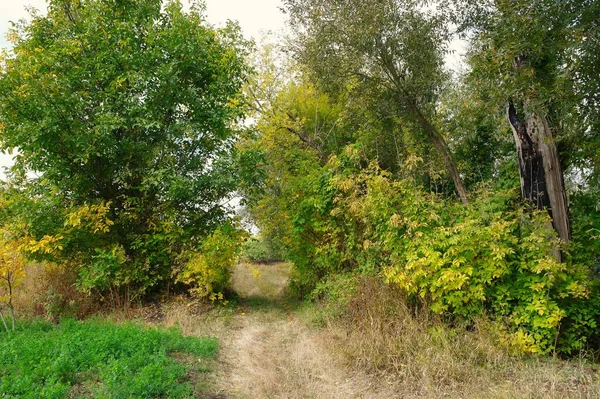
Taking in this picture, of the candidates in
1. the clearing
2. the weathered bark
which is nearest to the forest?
the weathered bark

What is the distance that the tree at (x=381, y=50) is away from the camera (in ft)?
23.7

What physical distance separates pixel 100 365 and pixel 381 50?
6990 mm

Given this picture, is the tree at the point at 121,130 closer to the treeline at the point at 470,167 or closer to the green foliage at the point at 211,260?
the green foliage at the point at 211,260

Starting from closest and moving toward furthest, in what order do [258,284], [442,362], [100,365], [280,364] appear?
[100,365], [442,362], [280,364], [258,284]

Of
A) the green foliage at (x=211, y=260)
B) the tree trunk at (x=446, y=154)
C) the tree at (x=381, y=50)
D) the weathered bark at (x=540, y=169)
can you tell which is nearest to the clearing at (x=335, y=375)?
the green foliage at (x=211, y=260)

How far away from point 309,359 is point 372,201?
2704 mm

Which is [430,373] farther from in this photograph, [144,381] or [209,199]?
[209,199]

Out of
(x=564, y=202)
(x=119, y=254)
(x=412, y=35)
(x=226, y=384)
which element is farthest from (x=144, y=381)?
(x=412, y=35)

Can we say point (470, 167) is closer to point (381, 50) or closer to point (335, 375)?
point (381, 50)

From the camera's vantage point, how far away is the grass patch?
11.7 ft

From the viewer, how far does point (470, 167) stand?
8.32 metres

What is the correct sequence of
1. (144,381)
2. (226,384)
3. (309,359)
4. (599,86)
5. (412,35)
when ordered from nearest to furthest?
(144,381)
(599,86)
(226,384)
(309,359)
(412,35)

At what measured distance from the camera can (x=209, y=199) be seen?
8812 mm

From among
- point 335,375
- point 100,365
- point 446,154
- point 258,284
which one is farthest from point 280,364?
point 258,284
